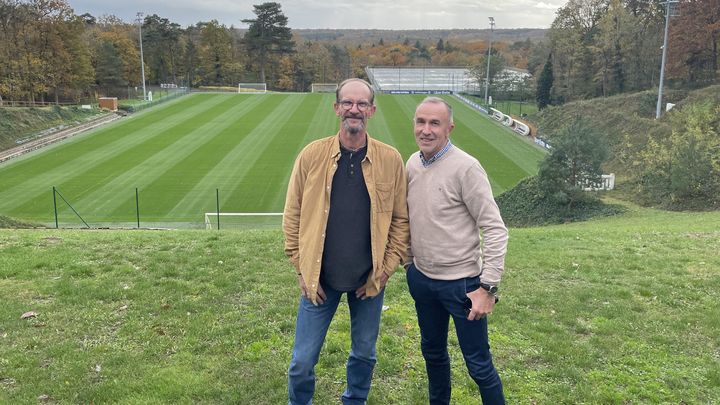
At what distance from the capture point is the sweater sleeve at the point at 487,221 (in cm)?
326

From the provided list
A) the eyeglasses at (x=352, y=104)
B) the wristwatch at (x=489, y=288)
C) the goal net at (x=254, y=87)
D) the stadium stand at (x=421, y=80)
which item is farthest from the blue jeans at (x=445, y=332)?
the goal net at (x=254, y=87)

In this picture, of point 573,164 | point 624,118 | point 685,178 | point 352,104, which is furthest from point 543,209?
point 624,118

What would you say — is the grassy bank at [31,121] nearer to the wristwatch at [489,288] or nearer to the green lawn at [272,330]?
the green lawn at [272,330]

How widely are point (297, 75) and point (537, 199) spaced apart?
252 ft

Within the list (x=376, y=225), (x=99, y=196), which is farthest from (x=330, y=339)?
(x=99, y=196)

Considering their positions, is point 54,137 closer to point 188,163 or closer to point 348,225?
point 188,163

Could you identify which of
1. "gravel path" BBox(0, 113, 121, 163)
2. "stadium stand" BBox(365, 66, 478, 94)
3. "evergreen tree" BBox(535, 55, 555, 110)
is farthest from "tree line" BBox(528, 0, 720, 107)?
"gravel path" BBox(0, 113, 121, 163)

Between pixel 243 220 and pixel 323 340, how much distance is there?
16.0 metres

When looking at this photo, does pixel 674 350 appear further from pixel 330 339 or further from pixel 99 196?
pixel 99 196

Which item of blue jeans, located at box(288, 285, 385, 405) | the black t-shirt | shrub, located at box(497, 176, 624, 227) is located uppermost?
the black t-shirt

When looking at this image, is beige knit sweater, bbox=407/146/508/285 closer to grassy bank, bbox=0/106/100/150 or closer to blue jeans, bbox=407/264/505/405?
blue jeans, bbox=407/264/505/405

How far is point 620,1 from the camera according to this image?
52.7 metres

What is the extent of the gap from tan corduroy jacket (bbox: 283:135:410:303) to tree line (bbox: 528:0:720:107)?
3819 cm

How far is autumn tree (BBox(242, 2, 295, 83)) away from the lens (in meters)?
88.2
